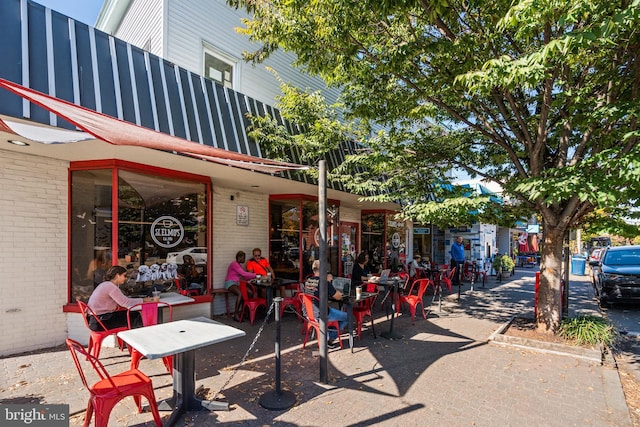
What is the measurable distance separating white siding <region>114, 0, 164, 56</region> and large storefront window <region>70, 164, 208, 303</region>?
11.8 feet

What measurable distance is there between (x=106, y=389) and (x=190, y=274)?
4.28 m

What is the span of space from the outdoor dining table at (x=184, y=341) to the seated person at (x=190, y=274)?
11.0ft

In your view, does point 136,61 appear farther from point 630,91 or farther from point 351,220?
point 351,220

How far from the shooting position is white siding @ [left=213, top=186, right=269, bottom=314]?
26.5 feet

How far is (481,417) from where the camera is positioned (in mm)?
3553

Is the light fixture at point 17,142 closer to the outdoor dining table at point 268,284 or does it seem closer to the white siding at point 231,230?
the white siding at point 231,230

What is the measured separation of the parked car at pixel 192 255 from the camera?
684 centimetres

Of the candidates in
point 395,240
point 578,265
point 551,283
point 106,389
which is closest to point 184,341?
point 106,389

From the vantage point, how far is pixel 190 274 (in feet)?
23.5

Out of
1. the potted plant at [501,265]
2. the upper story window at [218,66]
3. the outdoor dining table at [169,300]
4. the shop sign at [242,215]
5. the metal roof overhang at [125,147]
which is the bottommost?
the potted plant at [501,265]

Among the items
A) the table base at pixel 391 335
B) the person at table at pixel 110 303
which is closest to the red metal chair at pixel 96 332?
the person at table at pixel 110 303

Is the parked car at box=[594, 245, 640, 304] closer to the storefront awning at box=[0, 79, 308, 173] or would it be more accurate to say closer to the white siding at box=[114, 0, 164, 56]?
the storefront awning at box=[0, 79, 308, 173]

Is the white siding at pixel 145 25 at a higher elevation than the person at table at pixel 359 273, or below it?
→ higher

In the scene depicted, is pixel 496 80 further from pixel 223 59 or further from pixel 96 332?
pixel 223 59
